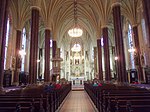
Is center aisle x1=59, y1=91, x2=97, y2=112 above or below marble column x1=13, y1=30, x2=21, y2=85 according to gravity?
below

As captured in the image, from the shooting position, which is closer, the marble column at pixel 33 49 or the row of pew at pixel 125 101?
the row of pew at pixel 125 101

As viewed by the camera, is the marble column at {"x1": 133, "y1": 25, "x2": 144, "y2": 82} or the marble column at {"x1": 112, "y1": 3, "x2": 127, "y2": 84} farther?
the marble column at {"x1": 133, "y1": 25, "x2": 144, "y2": 82}

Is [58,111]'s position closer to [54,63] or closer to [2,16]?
[2,16]

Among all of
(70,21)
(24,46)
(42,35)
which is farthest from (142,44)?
(42,35)

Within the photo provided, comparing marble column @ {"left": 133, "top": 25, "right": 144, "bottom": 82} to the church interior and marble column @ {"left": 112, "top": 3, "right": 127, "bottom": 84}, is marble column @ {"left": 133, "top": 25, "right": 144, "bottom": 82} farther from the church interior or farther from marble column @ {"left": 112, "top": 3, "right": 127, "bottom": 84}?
marble column @ {"left": 112, "top": 3, "right": 127, "bottom": 84}

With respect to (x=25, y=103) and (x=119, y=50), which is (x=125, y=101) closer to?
(x=25, y=103)

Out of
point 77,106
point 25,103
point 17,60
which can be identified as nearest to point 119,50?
point 77,106

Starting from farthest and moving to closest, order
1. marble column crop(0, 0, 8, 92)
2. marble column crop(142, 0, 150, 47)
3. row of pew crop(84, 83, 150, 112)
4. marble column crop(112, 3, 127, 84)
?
marble column crop(112, 3, 127, 84) → marble column crop(142, 0, 150, 47) → marble column crop(0, 0, 8, 92) → row of pew crop(84, 83, 150, 112)

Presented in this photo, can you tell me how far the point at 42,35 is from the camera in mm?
35438

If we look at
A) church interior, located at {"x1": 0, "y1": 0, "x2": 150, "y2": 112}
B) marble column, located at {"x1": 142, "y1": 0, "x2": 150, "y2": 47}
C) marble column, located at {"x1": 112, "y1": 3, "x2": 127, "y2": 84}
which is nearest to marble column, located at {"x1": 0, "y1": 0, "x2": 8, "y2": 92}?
church interior, located at {"x1": 0, "y1": 0, "x2": 150, "y2": 112}

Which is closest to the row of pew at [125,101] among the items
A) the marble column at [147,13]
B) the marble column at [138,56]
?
the marble column at [147,13]

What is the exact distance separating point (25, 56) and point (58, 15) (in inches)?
413

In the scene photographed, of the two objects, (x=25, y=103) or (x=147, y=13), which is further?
(x=147, y=13)

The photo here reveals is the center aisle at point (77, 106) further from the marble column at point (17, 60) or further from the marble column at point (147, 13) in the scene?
the marble column at point (17, 60)
